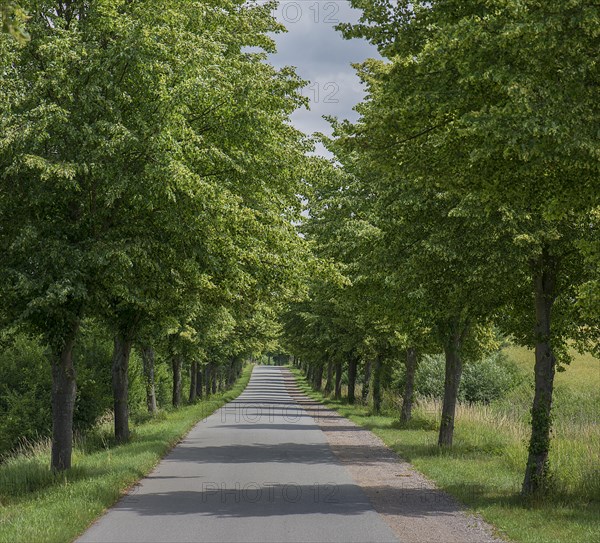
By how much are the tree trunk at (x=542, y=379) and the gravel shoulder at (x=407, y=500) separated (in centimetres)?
151

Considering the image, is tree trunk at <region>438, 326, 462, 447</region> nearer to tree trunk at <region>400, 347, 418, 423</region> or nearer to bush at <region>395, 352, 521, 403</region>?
tree trunk at <region>400, 347, 418, 423</region>

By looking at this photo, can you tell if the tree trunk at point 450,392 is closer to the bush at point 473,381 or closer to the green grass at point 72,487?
the green grass at point 72,487

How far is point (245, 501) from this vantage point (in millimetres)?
12922

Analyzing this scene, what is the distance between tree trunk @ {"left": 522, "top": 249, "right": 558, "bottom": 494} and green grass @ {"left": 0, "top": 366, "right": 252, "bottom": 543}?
23.0ft

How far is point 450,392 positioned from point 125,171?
487 inches

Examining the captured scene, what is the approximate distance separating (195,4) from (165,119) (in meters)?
3.15

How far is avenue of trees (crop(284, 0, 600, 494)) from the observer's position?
9.09 m

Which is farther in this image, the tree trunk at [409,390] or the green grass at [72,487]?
the tree trunk at [409,390]

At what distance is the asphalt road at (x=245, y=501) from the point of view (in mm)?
10172

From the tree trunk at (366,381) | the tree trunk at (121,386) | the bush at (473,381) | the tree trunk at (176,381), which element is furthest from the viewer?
the tree trunk at (366,381)

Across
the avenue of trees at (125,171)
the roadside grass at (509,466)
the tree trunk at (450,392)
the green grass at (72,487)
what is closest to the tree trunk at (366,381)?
the roadside grass at (509,466)

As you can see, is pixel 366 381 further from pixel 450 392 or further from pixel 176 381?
pixel 450 392

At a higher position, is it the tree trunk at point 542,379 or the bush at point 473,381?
the tree trunk at point 542,379

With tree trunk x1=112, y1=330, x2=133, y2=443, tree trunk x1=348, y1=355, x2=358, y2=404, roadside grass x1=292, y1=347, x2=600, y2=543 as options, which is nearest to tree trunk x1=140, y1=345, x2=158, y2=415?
roadside grass x1=292, y1=347, x2=600, y2=543
